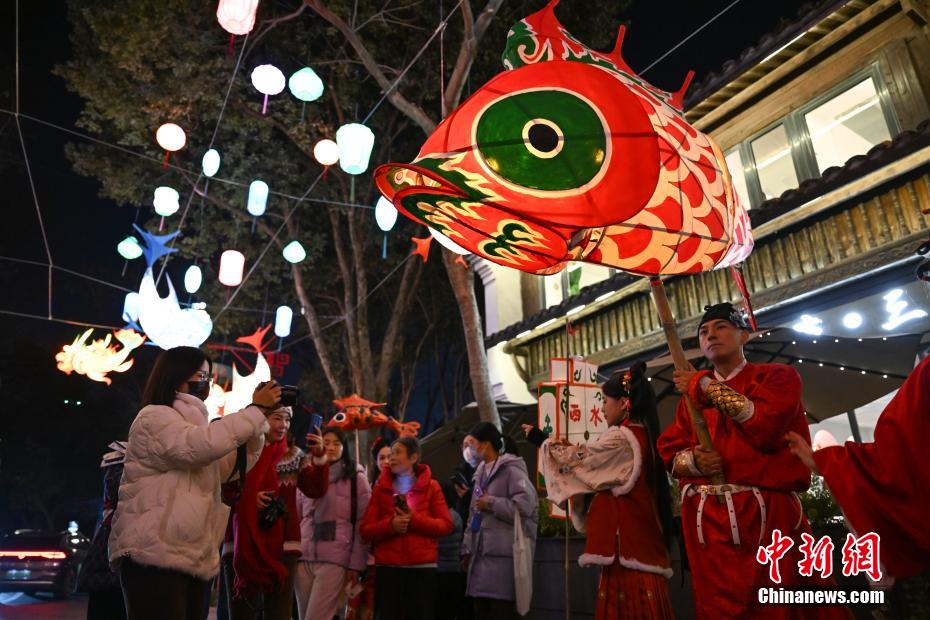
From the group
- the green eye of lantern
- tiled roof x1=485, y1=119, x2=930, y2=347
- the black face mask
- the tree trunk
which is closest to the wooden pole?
the green eye of lantern

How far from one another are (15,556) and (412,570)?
42.8 feet

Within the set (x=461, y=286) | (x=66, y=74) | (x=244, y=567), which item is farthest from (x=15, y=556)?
(x=244, y=567)

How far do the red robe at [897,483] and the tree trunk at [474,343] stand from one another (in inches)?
275

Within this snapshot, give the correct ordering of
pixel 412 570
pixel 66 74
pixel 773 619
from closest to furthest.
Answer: pixel 773 619 < pixel 412 570 < pixel 66 74

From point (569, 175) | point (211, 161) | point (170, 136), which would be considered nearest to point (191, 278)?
point (211, 161)

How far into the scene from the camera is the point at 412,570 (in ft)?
18.4

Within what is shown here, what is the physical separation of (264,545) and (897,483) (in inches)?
155

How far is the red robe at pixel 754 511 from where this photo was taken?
297 centimetres

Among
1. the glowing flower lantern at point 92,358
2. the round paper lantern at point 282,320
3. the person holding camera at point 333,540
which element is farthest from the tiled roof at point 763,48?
the glowing flower lantern at point 92,358

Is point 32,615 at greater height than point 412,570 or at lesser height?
lesser

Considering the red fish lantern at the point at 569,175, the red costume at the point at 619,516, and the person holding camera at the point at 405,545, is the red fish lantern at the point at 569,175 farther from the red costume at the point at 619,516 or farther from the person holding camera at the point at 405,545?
the person holding camera at the point at 405,545

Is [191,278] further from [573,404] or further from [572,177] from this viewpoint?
[572,177]

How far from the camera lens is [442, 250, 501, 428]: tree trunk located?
9.45 meters

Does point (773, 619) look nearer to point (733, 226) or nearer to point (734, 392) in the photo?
point (734, 392)
